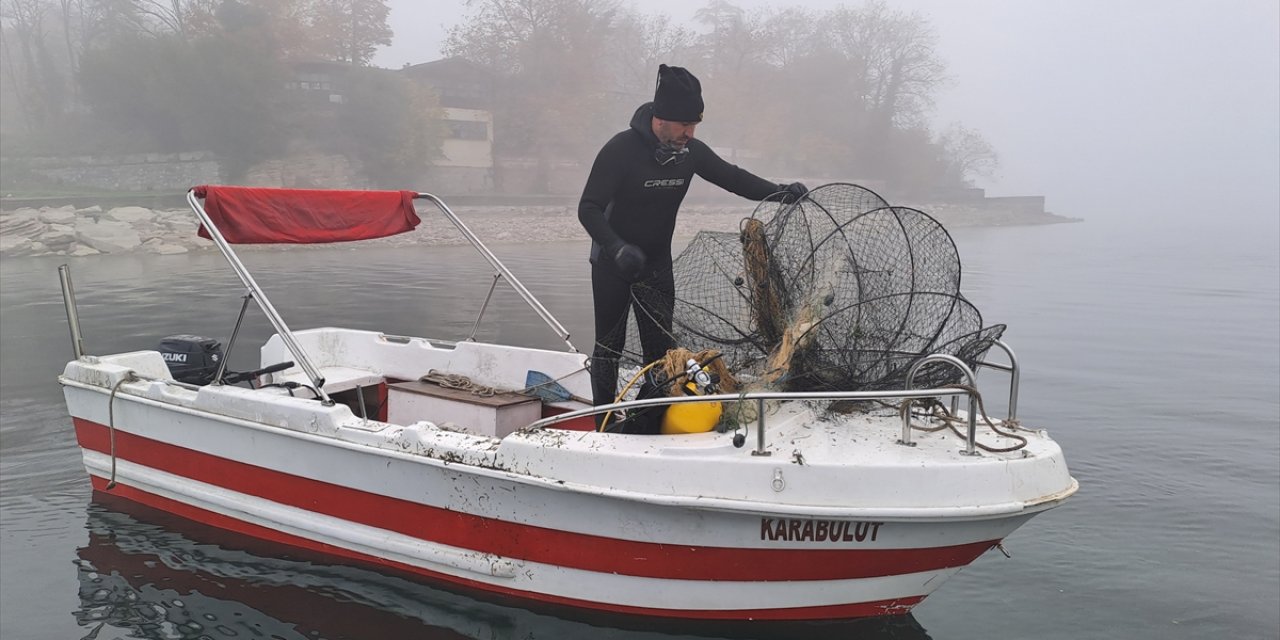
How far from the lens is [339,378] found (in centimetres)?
676

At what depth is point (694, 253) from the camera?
16.2 feet

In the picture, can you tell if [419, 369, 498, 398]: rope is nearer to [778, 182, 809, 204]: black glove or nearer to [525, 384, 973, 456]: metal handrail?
[525, 384, 973, 456]: metal handrail

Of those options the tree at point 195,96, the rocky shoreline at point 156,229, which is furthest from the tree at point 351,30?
the rocky shoreline at point 156,229

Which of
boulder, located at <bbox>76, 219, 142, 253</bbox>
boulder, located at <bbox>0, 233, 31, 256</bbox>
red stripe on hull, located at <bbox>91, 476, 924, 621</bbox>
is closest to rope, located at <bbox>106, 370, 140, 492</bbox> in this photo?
red stripe on hull, located at <bbox>91, 476, 924, 621</bbox>

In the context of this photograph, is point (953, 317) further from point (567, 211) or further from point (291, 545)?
point (567, 211)

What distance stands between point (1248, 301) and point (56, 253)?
1375 inches

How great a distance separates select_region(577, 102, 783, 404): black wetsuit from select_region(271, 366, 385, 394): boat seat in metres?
2.26

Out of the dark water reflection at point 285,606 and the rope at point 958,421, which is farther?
the dark water reflection at point 285,606

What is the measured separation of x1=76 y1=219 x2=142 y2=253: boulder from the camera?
29.5 meters

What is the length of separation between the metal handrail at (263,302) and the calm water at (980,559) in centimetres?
121

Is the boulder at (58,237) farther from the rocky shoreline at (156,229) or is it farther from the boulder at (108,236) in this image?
the boulder at (108,236)

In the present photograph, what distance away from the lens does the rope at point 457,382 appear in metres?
5.93

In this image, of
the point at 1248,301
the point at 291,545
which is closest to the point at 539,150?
the point at 1248,301

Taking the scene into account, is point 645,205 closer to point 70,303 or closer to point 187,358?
point 187,358
